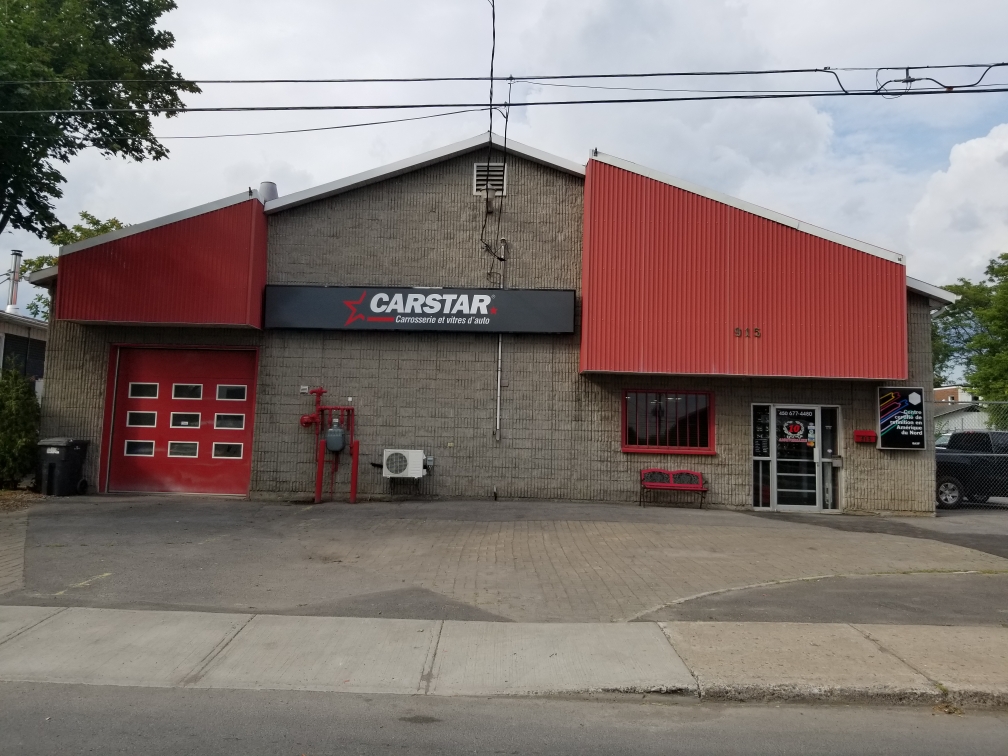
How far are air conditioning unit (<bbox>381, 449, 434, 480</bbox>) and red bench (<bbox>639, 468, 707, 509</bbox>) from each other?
4.02 metres

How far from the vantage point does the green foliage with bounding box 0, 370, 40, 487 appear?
13.7 m

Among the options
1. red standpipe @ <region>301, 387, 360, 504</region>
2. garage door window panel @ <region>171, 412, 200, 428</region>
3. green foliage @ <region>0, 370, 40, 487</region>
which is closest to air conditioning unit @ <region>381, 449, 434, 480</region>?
red standpipe @ <region>301, 387, 360, 504</region>

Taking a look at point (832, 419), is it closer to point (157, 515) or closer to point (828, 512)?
point (828, 512)

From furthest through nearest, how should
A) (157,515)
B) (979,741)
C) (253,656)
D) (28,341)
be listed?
(28,341), (157,515), (253,656), (979,741)

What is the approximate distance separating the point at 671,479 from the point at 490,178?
6.57m

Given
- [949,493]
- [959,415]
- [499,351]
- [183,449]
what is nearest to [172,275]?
[183,449]

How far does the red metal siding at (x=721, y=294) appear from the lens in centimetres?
1320

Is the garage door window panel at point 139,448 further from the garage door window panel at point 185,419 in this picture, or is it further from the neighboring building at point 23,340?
the neighboring building at point 23,340

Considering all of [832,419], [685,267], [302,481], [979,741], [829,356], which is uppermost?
[685,267]

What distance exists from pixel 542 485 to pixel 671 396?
116 inches

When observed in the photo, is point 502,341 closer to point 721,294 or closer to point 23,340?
point 721,294

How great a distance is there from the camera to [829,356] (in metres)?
13.2

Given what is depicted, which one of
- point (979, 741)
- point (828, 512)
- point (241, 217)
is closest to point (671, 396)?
point (828, 512)

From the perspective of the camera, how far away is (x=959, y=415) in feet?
82.7
